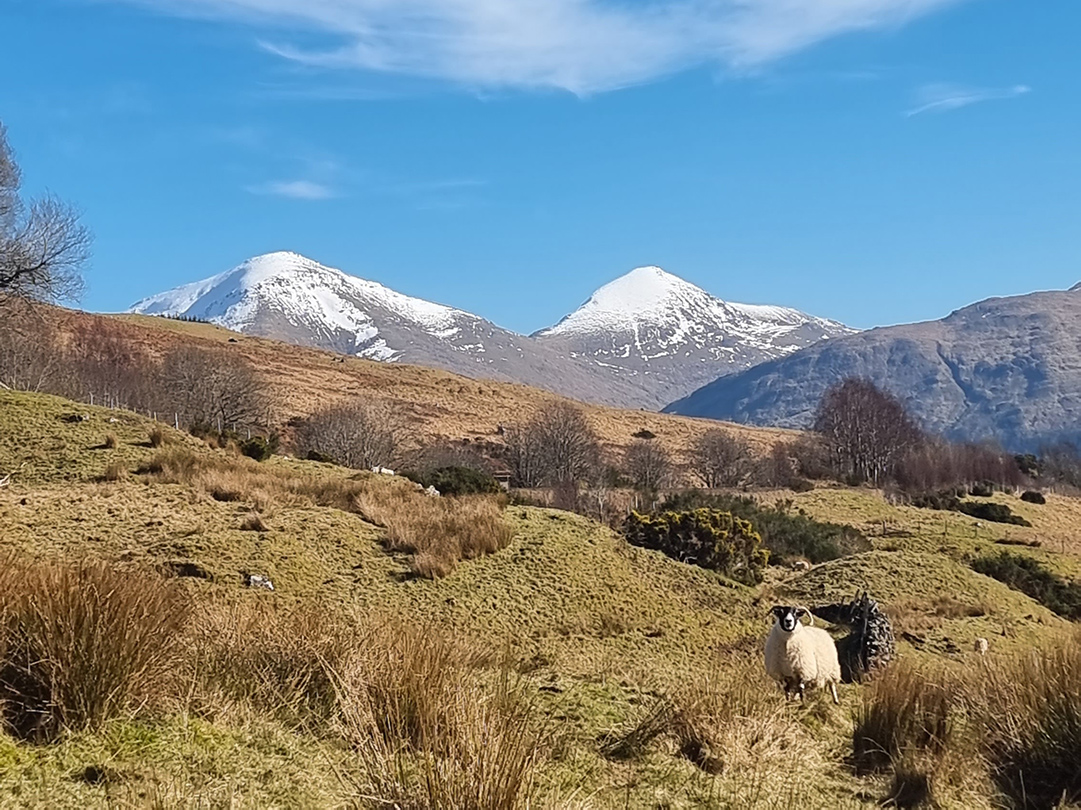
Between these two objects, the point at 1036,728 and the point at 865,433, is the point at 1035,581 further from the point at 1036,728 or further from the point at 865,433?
the point at 865,433

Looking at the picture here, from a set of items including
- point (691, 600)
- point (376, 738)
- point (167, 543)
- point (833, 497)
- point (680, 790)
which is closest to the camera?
point (376, 738)

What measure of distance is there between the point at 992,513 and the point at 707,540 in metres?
19.8

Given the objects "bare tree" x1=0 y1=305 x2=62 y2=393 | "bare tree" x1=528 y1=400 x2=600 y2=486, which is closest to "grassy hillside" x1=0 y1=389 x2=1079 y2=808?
"bare tree" x1=528 y1=400 x2=600 y2=486

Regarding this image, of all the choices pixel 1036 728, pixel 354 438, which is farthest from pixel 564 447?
pixel 1036 728

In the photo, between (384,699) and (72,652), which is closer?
(72,652)

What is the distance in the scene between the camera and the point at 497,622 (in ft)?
43.1

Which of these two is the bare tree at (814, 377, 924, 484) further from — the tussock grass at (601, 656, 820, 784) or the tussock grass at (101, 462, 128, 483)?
the tussock grass at (601, 656, 820, 784)

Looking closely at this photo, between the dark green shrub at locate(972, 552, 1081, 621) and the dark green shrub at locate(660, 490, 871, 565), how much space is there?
10.1ft

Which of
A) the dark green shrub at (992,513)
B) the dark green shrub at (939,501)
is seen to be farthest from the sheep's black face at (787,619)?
the dark green shrub at (939,501)

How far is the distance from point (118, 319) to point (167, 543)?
89.2 metres

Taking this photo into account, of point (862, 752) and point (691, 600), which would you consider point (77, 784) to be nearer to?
point (862, 752)

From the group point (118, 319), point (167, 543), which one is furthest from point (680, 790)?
point (118, 319)

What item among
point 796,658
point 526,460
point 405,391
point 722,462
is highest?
point 405,391

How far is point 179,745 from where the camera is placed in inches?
188
